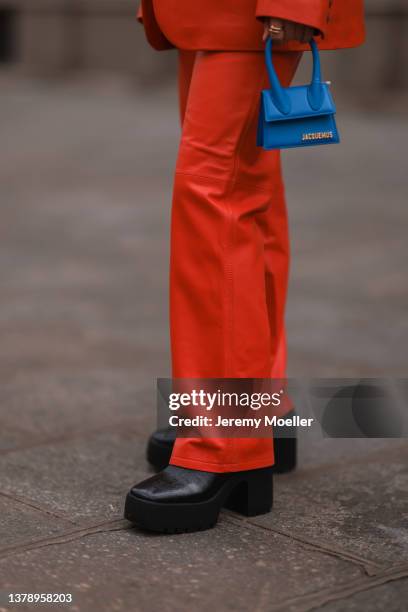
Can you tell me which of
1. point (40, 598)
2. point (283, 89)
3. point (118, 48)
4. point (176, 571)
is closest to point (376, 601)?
point (176, 571)

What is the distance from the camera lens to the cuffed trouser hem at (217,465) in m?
2.74

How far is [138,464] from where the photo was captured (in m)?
3.27

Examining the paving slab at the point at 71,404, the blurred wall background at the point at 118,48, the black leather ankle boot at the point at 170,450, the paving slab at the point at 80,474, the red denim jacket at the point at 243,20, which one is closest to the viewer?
the red denim jacket at the point at 243,20

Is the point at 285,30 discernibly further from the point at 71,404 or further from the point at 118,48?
the point at 118,48

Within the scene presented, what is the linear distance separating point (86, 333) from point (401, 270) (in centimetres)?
189

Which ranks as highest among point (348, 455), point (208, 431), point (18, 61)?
point (18, 61)

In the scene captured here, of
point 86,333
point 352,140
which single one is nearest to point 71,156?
point 352,140

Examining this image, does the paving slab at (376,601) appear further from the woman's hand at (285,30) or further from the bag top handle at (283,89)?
the woman's hand at (285,30)

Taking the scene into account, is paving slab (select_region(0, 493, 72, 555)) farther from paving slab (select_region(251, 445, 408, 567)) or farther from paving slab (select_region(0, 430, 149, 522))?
paving slab (select_region(251, 445, 408, 567))

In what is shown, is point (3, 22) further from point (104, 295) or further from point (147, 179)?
point (104, 295)

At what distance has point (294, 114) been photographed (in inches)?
104

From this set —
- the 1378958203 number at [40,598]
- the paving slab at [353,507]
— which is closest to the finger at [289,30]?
the paving slab at [353,507]

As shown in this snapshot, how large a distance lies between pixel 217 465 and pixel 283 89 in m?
0.90

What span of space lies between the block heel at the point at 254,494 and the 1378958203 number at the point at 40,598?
0.63 m
